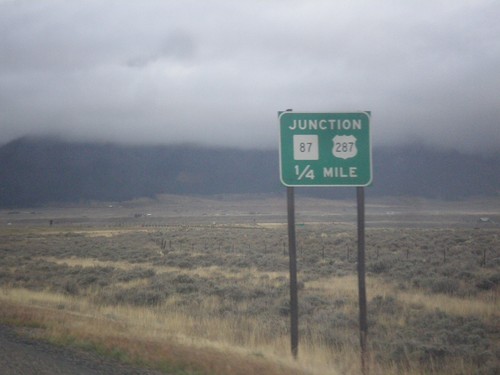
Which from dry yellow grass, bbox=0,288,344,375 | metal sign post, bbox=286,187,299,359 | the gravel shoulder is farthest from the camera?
metal sign post, bbox=286,187,299,359

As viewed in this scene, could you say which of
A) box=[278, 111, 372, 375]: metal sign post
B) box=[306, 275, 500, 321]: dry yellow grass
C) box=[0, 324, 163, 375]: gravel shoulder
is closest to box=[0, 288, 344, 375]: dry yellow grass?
box=[0, 324, 163, 375]: gravel shoulder

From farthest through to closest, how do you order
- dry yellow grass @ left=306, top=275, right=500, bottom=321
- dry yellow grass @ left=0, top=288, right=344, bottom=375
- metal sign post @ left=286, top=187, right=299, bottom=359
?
dry yellow grass @ left=306, top=275, right=500, bottom=321, metal sign post @ left=286, top=187, right=299, bottom=359, dry yellow grass @ left=0, top=288, right=344, bottom=375

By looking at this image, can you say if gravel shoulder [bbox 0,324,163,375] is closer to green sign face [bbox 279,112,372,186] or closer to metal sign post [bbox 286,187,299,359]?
metal sign post [bbox 286,187,299,359]

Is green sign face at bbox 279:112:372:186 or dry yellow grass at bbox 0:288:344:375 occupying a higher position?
green sign face at bbox 279:112:372:186

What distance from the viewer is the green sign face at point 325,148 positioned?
347 inches

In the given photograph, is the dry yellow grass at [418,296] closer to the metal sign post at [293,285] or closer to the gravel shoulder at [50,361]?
the metal sign post at [293,285]

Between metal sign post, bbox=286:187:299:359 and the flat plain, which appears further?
metal sign post, bbox=286:187:299:359

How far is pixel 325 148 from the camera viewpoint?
8867 millimetres

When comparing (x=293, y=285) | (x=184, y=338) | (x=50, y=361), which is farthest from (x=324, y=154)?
(x=50, y=361)

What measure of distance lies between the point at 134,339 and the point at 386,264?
52.8ft

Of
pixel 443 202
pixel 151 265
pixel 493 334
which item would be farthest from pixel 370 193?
pixel 493 334

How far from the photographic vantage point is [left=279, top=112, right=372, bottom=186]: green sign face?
8812mm

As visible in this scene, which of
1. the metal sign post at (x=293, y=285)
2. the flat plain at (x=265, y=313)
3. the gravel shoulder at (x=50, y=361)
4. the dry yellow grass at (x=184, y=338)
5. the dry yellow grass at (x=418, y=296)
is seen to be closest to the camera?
the gravel shoulder at (x=50, y=361)

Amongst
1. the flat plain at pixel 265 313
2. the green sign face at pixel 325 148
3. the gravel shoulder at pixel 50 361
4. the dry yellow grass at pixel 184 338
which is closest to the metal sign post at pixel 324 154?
the green sign face at pixel 325 148
